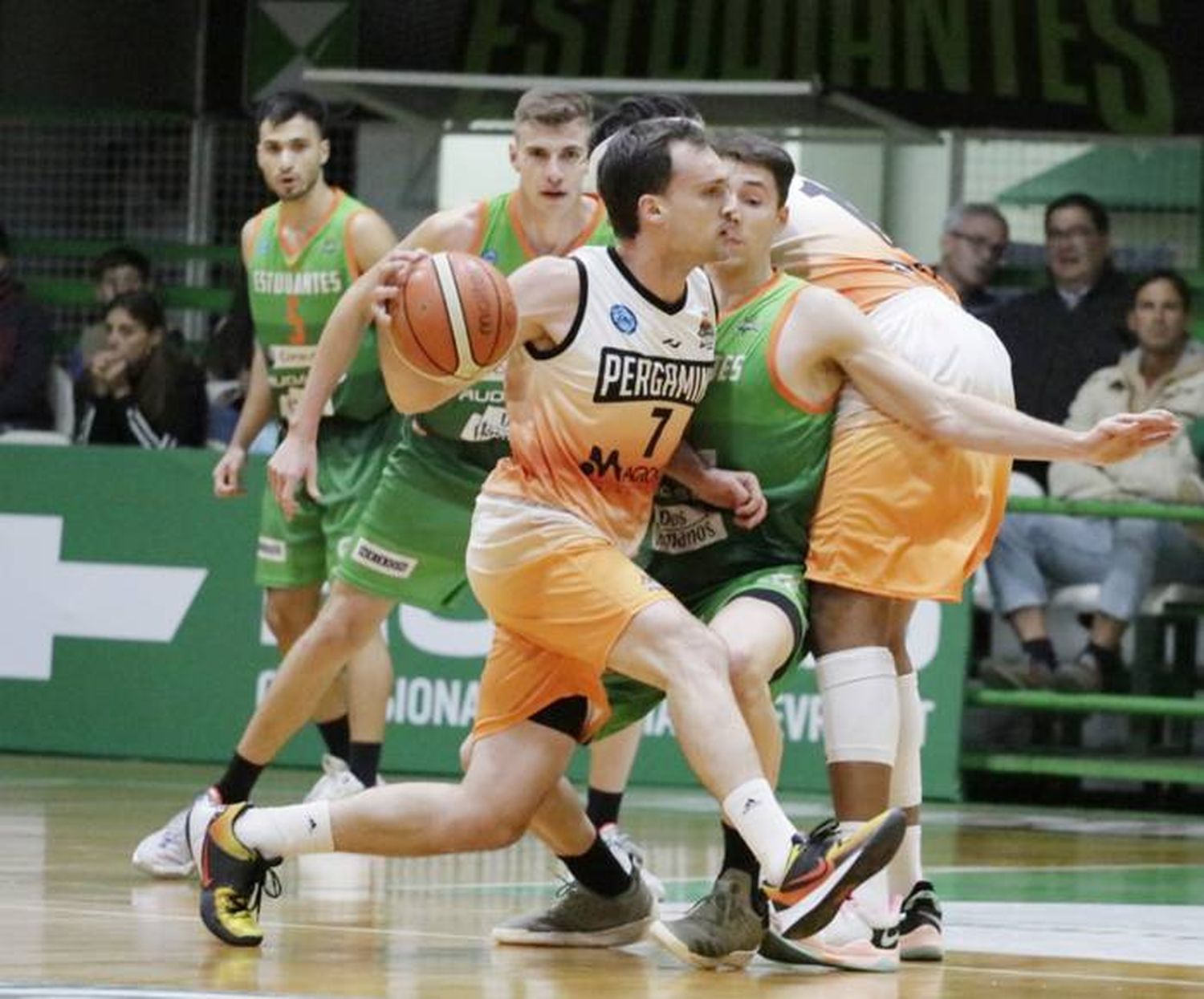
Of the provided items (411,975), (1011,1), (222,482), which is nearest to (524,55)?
(1011,1)

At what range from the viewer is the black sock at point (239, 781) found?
27.9 ft

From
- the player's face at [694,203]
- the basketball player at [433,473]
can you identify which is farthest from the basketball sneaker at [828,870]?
the basketball player at [433,473]

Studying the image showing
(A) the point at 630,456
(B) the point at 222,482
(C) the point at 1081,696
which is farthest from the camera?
(C) the point at 1081,696

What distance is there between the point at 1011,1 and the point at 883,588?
8288 mm

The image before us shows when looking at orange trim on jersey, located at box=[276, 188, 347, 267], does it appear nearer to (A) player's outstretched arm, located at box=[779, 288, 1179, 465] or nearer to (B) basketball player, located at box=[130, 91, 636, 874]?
(B) basketball player, located at box=[130, 91, 636, 874]

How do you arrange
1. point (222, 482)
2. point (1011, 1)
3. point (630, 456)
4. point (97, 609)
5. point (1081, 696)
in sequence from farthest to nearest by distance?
point (1011, 1) < point (97, 609) < point (1081, 696) < point (222, 482) < point (630, 456)

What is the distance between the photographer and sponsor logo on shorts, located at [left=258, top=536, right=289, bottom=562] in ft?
32.8

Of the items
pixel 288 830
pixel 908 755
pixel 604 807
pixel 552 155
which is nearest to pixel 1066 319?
pixel 604 807

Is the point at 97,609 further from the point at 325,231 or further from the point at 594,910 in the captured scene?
the point at 594,910

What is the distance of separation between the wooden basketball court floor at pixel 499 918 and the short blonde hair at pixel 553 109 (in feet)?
6.81

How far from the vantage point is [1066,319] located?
42.2ft

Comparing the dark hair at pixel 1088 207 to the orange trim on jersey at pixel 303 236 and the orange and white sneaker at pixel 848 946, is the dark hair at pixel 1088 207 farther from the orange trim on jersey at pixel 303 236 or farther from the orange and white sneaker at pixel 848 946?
the orange and white sneaker at pixel 848 946

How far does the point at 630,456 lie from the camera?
669 cm

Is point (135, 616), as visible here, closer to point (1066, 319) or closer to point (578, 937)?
point (1066, 319)
